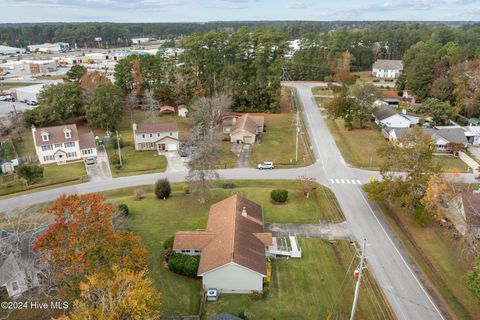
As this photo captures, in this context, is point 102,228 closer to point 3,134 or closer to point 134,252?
point 134,252

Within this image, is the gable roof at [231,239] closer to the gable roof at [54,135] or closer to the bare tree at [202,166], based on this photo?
the bare tree at [202,166]

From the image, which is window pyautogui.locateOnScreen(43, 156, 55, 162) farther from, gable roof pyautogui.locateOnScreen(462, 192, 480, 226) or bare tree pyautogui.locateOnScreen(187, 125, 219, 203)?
gable roof pyautogui.locateOnScreen(462, 192, 480, 226)

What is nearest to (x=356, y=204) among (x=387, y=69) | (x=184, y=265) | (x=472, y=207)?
(x=472, y=207)

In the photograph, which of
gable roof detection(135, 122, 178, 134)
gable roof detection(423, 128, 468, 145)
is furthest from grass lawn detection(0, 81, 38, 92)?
gable roof detection(423, 128, 468, 145)

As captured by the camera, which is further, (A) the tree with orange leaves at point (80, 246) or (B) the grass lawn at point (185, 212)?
(B) the grass lawn at point (185, 212)

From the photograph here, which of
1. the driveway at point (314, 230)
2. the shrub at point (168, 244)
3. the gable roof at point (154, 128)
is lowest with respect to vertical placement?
the driveway at point (314, 230)

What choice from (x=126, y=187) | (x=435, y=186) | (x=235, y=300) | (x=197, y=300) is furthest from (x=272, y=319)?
(x=126, y=187)

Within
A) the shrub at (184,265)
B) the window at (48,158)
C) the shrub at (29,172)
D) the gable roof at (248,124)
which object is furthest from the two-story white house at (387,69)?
the shrub at (184,265)

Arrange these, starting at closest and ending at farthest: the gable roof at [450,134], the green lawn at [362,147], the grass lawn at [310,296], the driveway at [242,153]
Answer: the grass lawn at [310,296], the green lawn at [362,147], the driveway at [242,153], the gable roof at [450,134]
